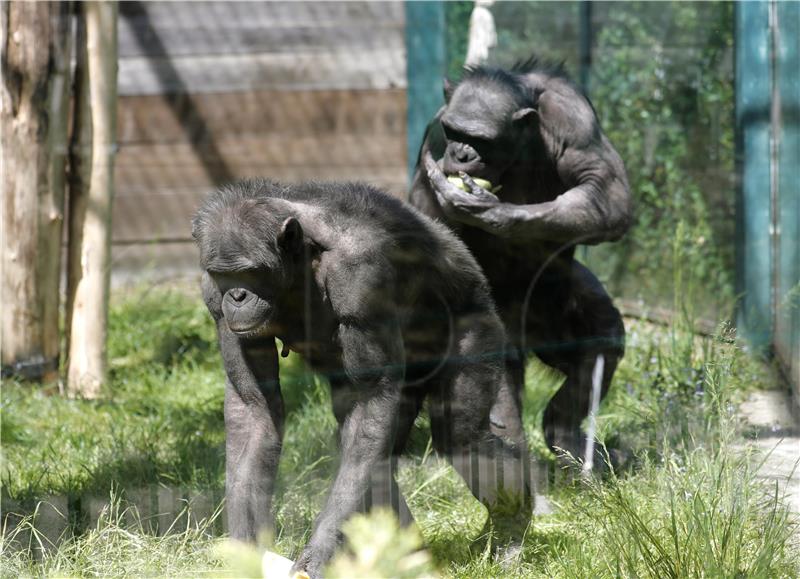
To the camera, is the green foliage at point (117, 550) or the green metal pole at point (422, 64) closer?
the green foliage at point (117, 550)

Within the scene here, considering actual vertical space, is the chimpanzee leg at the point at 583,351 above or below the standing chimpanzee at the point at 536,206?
below

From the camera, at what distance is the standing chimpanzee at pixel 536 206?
15.9ft

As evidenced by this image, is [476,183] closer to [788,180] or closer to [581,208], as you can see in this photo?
[581,208]

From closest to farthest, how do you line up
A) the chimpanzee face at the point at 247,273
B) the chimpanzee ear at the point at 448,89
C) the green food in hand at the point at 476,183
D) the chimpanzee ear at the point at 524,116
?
the chimpanzee face at the point at 247,273 < the green food in hand at the point at 476,183 < the chimpanzee ear at the point at 524,116 < the chimpanzee ear at the point at 448,89

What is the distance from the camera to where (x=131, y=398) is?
21.0 ft

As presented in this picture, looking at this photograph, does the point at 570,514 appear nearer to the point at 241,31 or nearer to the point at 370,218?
the point at 370,218

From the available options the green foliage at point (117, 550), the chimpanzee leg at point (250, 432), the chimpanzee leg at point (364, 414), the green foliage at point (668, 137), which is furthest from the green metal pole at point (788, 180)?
the green foliage at point (117, 550)

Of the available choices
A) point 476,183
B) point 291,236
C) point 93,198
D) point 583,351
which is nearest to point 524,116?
point 476,183

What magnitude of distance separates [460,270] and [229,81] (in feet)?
16.0

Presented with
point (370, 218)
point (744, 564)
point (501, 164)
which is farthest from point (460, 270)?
point (744, 564)

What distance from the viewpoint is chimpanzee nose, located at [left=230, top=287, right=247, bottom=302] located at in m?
3.67

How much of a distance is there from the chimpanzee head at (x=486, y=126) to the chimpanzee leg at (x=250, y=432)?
1474mm

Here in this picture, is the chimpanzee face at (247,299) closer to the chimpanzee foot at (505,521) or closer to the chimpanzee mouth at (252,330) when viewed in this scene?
the chimpanzee mouth at (252,330)

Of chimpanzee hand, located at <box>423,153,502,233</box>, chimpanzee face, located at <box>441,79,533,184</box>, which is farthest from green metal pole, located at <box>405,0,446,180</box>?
chimpanzee hand, located at <box>423,153,502,233</box>
